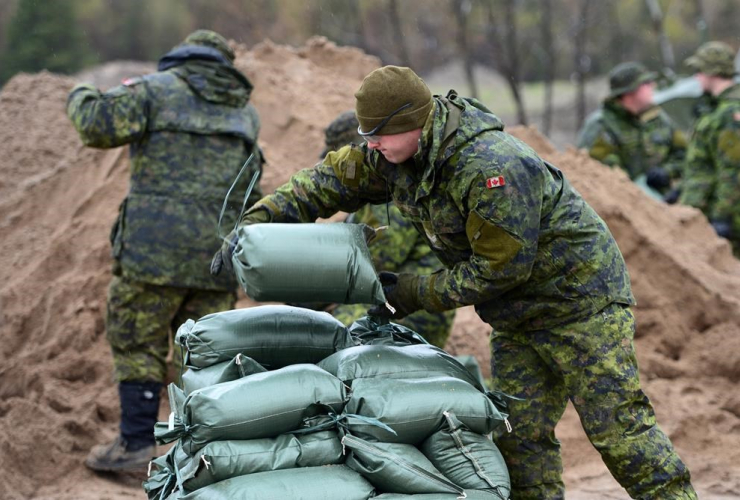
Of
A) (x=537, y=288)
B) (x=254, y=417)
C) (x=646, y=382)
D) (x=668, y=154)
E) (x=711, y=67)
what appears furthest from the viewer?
(x=668, y=154)

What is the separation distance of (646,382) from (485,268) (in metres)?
3.52

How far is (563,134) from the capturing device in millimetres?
21141

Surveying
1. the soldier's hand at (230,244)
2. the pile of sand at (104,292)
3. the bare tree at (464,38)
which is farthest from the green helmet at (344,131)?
the bare tree at (464,38)

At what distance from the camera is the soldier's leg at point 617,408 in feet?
11.6

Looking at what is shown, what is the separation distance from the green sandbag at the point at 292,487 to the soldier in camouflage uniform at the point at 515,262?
2.51ft

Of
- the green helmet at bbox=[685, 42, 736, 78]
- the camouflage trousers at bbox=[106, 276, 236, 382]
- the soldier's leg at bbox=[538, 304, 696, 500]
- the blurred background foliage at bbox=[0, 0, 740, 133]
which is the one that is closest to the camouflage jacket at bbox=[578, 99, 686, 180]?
the green helmet at bbox=[685, 42, 736, 78]

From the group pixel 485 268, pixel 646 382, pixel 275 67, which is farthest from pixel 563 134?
pixel 485 268

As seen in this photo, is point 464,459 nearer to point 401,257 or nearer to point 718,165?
point 401,257

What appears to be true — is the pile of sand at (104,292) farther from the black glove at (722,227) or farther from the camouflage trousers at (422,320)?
the camouflage trousers at (422,320)

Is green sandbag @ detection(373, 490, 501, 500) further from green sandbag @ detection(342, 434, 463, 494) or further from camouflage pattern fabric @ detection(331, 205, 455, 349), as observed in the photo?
camouflage pattern fabric @ detection(331, 205, 455, 349)

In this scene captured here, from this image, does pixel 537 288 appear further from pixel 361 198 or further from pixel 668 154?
pixel 668 154

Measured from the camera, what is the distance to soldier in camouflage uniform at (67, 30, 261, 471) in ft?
16.3

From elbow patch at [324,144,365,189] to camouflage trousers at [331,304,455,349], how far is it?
1.12m

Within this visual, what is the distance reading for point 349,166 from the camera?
3.71 m
